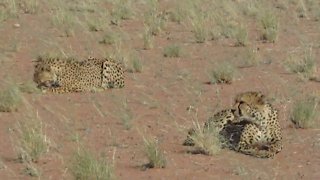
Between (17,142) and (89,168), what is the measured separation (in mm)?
1804

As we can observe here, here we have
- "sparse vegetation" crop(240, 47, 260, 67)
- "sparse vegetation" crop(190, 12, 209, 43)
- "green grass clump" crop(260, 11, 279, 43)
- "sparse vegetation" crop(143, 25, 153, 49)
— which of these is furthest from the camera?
"sparse vegetation" crop(190, 12, 209, 43)

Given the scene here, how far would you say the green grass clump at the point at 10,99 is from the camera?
10.4 m

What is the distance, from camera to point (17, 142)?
8555mm

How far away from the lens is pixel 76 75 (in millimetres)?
12000

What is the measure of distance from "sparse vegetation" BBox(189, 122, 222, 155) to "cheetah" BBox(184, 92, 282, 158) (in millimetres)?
125

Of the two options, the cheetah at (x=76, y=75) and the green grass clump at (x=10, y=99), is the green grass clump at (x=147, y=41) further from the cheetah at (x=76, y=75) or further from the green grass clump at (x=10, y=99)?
the green grass clump at (x=10, y=99)

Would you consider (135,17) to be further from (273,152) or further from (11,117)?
(273,152)

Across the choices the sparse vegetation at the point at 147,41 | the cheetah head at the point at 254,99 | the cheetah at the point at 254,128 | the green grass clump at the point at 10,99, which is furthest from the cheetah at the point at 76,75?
the cheetah head at the point at 254,99

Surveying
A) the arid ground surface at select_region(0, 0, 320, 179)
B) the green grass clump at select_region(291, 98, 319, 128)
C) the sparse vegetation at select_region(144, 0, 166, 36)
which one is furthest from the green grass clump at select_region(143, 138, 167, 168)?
the sparse vegetation at select_region(144, 0, 166, 36)

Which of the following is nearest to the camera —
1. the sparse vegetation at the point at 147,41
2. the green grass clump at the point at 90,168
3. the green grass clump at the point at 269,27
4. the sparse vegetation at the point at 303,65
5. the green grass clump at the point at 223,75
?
the green grass clump at the point at 90,168

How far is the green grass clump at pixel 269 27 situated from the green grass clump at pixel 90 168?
990 centimetres

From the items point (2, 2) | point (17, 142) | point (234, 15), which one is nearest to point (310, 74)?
point (17, 142)

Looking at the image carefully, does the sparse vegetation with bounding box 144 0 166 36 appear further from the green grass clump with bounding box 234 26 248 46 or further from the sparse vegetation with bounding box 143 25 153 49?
the green grass clump with bounding box 234 26 248 46

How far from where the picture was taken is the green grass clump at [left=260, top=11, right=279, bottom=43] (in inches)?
653
